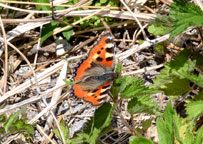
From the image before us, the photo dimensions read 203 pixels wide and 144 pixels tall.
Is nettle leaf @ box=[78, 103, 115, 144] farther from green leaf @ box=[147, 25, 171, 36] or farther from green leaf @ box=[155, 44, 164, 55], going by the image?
green leaf @ box=[155, 44, 164, 55]

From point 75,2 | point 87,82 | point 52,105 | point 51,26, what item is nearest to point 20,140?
point 52,105

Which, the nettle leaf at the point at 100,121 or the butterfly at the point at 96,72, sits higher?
the butterfly at the point at 96,72

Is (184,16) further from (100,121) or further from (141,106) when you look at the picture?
(100,121)

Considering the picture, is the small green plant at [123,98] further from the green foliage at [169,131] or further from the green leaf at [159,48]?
the green leaf at [159,48]

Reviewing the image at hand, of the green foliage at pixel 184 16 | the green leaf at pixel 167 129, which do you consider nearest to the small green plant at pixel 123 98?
the green leaf at pixel 167 129

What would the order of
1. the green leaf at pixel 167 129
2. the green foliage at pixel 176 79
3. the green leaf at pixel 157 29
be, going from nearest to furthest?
the green leaf at pixel 167 129 → the green foliage at pixel 176 79 → the green leaf at pixel 157 29

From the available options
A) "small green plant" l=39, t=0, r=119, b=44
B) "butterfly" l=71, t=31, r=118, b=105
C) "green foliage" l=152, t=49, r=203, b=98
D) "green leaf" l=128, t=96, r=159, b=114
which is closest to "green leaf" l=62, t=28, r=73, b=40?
"small green plant" l=39, t=0, r=119, b=44
